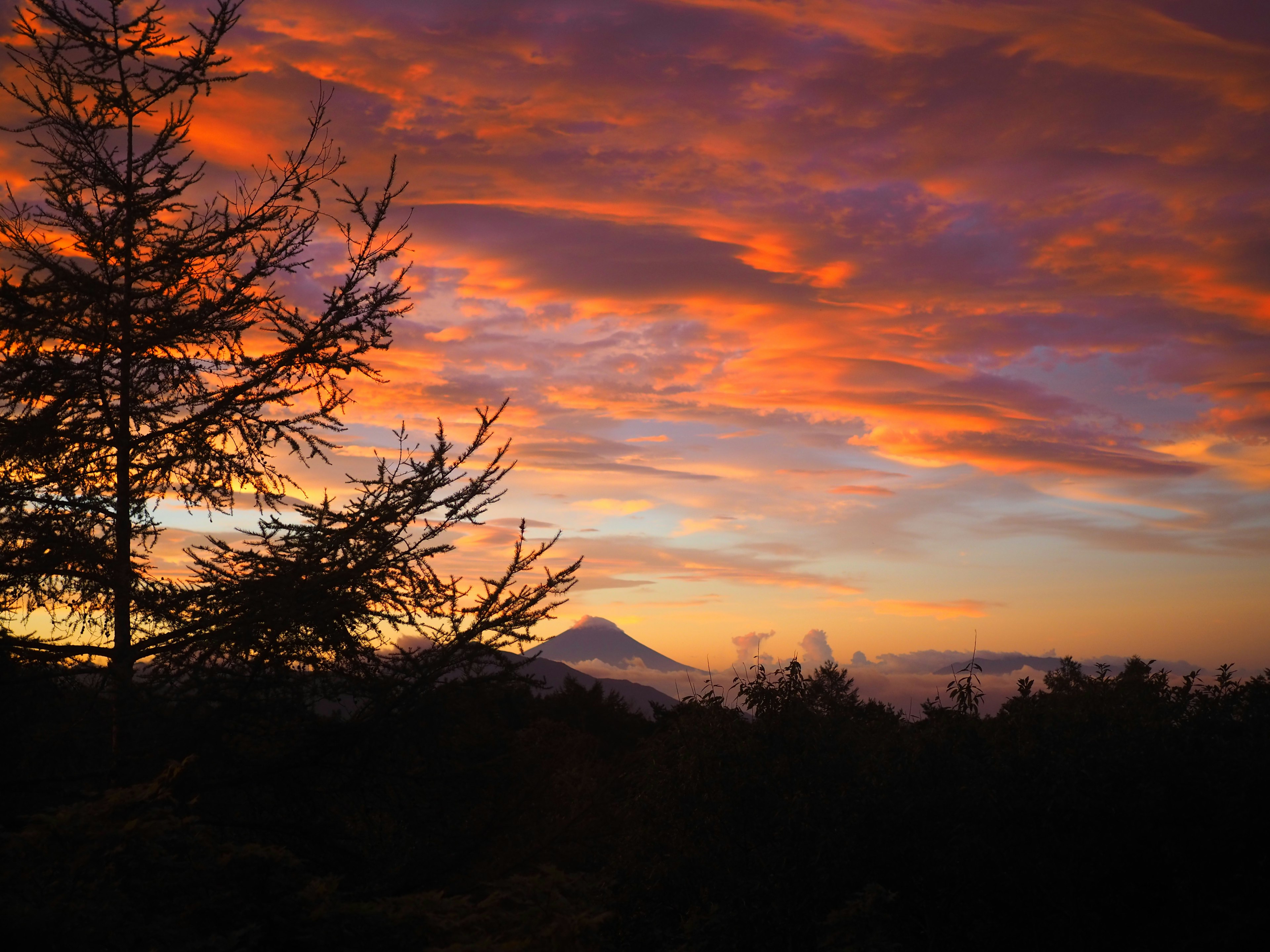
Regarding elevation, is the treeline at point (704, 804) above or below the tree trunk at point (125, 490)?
below

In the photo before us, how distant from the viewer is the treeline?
7449 millimetres

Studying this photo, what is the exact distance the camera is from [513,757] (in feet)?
30.6

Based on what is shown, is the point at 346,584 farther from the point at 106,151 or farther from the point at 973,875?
the point at 973,875

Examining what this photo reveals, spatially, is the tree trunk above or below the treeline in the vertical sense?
above

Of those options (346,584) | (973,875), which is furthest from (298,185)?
(973,875)

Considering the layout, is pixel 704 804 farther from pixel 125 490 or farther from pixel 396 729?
pixel 125 490

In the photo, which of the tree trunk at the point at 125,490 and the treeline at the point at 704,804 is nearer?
the treeline at the point at 704,804

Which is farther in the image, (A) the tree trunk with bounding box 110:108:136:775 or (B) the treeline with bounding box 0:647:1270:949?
(A) the tree trunk with bounding box 110:108:136:775

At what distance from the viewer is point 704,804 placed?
879cm

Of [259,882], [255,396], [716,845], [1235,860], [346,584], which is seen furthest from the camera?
[255,396]

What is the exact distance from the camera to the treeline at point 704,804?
745cm

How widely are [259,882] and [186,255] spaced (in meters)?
6.49

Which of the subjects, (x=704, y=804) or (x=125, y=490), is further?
(x=125, y=490)

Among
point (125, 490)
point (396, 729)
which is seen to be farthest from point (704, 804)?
point (125, 490)
